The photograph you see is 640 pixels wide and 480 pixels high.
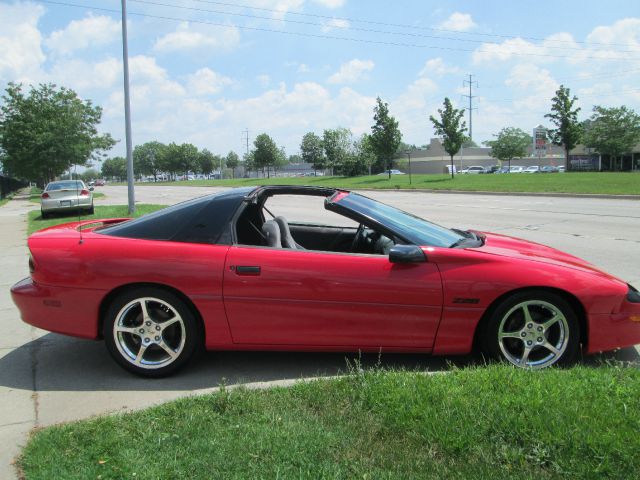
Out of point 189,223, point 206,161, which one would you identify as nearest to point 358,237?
point 189,223

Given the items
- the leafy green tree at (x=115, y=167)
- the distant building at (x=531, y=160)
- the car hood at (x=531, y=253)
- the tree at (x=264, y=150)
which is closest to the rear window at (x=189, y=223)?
the car hood at (x=531, y=253)

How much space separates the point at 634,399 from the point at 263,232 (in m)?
2.73

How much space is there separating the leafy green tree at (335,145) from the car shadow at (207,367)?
6409cm

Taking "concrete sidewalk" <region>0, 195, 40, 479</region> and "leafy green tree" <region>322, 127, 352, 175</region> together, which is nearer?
"concrete sidewalk" <region>0, 195, 40, 479</region>

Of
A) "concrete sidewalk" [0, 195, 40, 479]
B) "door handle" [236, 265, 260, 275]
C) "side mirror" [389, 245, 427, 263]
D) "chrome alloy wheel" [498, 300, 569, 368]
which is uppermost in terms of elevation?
"side mirror" [389, 245, 427, 263]

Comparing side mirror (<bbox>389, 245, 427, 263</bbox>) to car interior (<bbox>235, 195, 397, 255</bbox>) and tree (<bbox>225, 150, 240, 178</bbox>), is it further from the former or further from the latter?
tree (<bbox>225, 150, 240, 178</bbox>)

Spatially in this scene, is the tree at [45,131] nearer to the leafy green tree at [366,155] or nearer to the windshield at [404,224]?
the leafy green tree at [366,155]

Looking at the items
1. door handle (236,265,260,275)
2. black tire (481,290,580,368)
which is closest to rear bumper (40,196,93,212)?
door handle (236,265,260,275)

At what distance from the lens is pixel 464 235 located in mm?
4500

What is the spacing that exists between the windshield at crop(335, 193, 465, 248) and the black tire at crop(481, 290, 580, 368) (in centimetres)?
63

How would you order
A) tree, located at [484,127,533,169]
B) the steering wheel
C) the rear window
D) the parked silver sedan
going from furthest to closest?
tree, located at [484,127,533,169]
the parked silver sedan
the steering wheel
the rear window

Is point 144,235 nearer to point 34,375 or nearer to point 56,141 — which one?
point 34,375

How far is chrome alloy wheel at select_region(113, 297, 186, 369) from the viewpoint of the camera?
370cm

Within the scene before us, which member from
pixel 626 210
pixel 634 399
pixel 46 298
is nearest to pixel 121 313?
pixel 46 298
